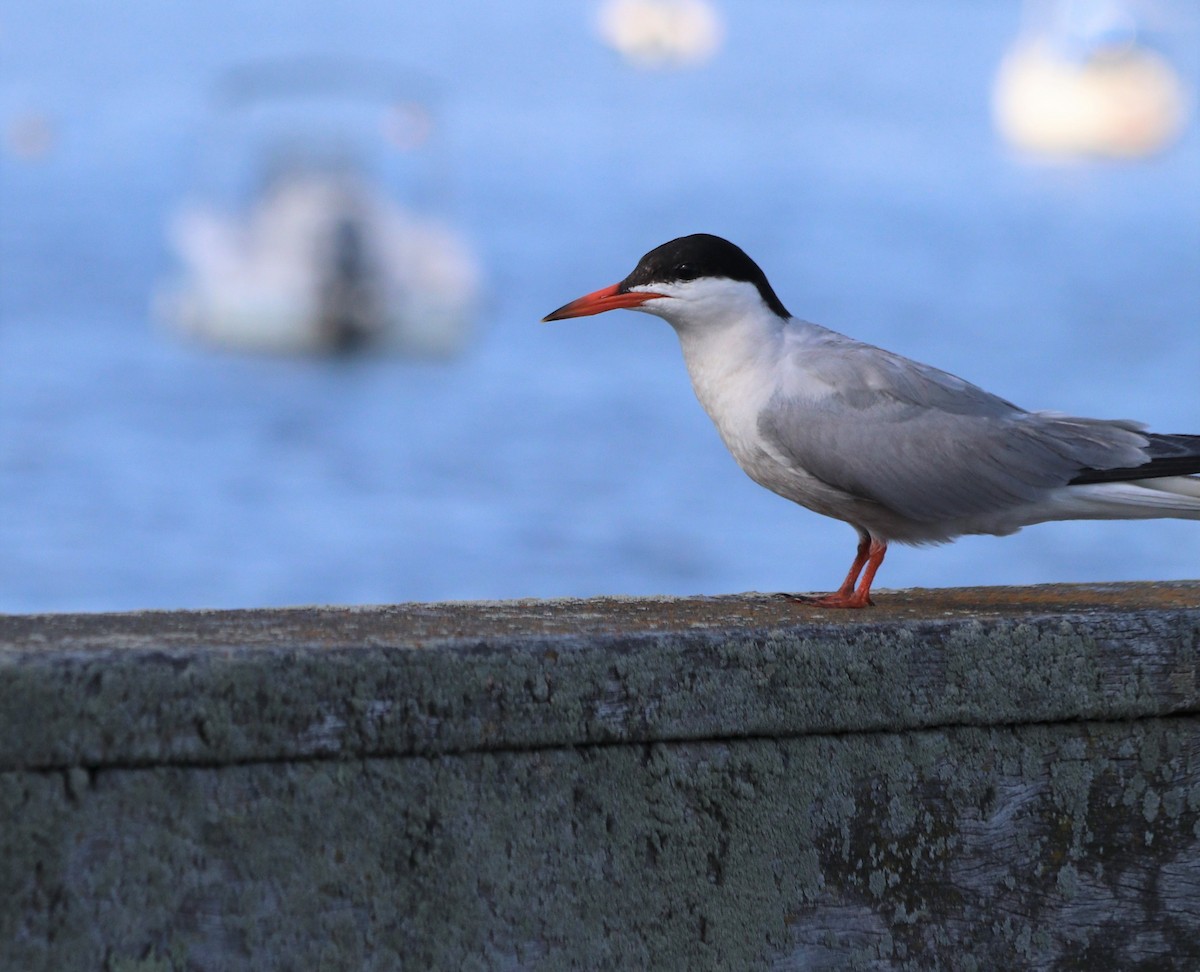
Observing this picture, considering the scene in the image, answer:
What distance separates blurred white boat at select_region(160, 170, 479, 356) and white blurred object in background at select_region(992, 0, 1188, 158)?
575 inches

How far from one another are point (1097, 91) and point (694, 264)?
36575 millimetres

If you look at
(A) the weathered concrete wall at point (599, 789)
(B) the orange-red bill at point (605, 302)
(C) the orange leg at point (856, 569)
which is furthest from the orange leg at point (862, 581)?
(B) the orange-red bill at point (605, 302)

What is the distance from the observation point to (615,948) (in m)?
2.70

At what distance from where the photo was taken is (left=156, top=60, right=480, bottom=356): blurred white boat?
37.7m

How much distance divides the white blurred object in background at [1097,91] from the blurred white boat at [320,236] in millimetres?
14567

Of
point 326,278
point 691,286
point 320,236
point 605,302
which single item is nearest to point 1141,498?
point 691,286

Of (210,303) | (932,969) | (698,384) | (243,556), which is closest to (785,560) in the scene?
(243,556)

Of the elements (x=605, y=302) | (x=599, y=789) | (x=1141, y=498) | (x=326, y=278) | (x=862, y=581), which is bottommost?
(x=599, y=789)

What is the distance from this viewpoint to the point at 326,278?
3962 cm

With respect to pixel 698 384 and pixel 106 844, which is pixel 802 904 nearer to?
pixel 106 844

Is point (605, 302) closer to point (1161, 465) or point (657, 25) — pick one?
point (1161, 465)

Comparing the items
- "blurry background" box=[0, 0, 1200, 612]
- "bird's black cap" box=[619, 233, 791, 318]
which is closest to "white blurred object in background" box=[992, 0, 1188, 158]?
"blurry background" box=[0, 0, 1200, 612]

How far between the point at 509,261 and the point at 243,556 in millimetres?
22529

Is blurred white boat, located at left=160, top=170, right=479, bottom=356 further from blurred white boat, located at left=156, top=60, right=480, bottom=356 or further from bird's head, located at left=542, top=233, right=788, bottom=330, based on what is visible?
bird's head, located at left=542, top=233, right=788, bottom=330
